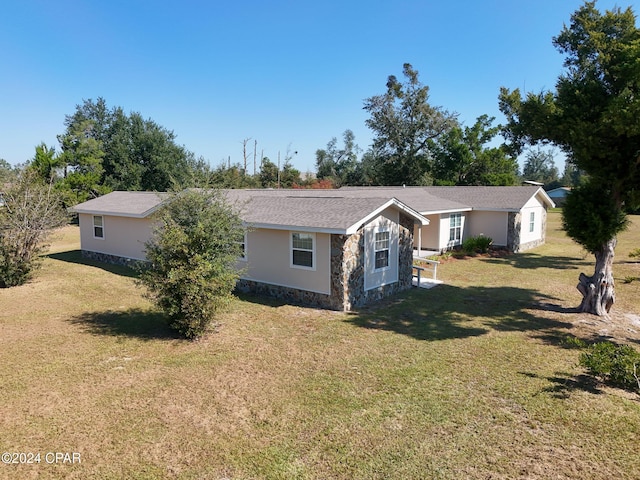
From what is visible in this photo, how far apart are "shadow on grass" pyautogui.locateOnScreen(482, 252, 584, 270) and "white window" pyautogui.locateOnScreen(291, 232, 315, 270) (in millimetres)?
11844

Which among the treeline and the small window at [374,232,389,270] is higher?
the treeline

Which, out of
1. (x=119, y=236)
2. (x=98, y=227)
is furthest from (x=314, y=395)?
(x=98, y=227)

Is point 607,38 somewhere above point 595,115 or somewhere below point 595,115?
above

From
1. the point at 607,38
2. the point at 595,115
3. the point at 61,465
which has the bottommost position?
the point at 61,465

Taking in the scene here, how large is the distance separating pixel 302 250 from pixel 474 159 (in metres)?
35.2

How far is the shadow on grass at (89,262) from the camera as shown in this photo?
1744 cm

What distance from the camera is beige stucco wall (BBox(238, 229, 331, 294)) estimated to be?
12281 mm

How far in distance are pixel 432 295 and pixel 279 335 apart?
630 cm

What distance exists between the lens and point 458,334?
1029cm

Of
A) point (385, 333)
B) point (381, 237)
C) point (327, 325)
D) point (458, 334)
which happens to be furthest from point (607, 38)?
point (327, 325)

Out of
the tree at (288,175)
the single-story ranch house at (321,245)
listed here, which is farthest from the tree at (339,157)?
the single-story ranch house at (321,245)

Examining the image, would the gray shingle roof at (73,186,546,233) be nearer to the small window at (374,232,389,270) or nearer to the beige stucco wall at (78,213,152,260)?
the beige stucco wall at (78,213,152,260)

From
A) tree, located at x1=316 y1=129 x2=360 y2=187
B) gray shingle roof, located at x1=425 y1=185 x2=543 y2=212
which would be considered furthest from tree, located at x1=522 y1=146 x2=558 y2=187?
gray shingle roof, located at x1=425 y1=185 x2=543 y2=212

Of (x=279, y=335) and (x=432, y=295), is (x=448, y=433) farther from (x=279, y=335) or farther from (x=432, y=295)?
(x=432, y=295)
